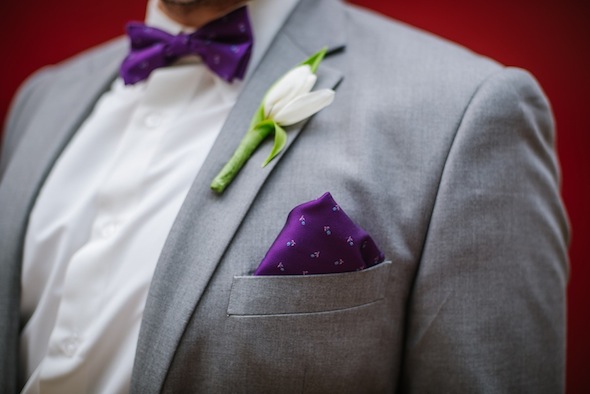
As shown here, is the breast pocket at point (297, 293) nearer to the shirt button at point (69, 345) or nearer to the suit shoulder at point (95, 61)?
the shirt button at point (69, 345)

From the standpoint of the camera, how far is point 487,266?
69 centimetres

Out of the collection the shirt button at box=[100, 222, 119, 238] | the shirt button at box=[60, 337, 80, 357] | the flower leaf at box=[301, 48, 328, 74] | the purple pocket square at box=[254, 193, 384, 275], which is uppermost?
the flower leaf at box=[301, 48, 328, 74]

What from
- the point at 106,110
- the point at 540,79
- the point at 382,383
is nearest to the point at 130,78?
the point at 106,110

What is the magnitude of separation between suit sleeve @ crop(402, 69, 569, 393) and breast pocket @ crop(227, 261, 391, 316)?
11 centimetres

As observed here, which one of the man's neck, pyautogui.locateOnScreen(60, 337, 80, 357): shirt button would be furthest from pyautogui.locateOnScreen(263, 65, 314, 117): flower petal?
pyautogui.locateOnScreen(60, 337, 80, 357): shirt button

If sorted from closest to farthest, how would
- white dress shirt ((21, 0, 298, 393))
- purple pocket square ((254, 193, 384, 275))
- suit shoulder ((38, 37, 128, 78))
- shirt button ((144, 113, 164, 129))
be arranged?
purple pocket square ((254, 193, 384, 275)), white dress shirt ((21, 0, 298, 393)), shirt button ((144, 113, 164, 129)), suit shoulder ((38, 37, 128, 78))

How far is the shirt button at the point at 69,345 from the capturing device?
75 cm

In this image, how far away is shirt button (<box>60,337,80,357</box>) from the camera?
75 cm

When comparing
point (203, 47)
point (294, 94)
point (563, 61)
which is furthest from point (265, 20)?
point (563, 61)

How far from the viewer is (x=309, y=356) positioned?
661mm

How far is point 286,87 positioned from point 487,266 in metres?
0.40

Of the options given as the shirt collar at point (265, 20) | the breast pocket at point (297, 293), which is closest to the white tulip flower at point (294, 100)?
the shirt collar at point (265, 20)

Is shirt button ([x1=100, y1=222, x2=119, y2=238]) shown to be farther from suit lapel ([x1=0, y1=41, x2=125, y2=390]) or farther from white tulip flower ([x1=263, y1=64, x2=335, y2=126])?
white tulip flower ([x1=263, y1=64, x2=335, y2=126])

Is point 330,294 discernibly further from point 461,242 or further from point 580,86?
point 580,86
